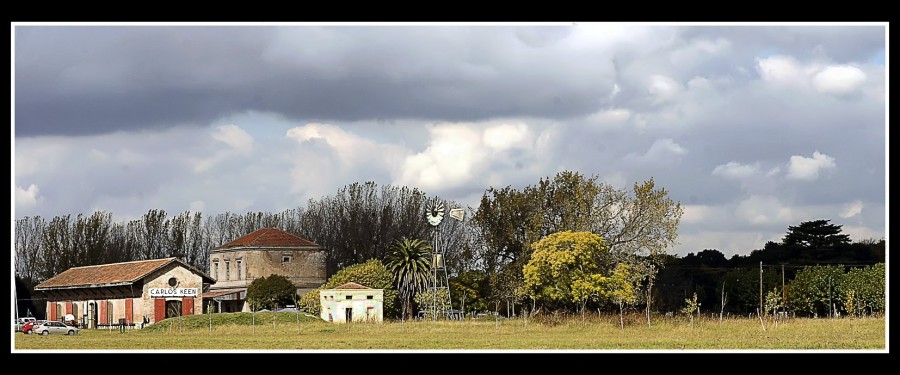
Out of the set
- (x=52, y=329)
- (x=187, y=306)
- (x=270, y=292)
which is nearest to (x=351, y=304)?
(x=187, y=306)

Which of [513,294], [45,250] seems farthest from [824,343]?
[45,250]

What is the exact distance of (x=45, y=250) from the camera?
94.8 metres

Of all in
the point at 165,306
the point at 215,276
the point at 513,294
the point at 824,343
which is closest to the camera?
the point at 824,343

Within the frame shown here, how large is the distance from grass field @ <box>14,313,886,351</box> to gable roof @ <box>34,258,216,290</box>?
8.66 metres

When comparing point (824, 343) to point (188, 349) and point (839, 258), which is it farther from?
point (839, 258)

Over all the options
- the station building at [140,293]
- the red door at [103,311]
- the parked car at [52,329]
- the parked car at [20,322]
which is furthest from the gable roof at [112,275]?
the parked car at [52,329]

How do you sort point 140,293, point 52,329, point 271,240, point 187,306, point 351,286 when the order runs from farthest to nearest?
1. point 271,240
2. point 187,306
3. point 351,286
4. point 140,293
5. point 52,329

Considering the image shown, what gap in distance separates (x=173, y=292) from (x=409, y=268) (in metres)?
14.8

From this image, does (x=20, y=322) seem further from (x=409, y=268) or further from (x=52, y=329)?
(x=409, y=268)

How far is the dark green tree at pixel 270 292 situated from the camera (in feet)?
250

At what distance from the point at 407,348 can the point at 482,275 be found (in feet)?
132

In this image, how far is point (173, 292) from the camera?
67.5 metres

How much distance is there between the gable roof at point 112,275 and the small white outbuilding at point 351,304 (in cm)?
768

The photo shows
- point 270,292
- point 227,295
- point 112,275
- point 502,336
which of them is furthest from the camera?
point 227,295
